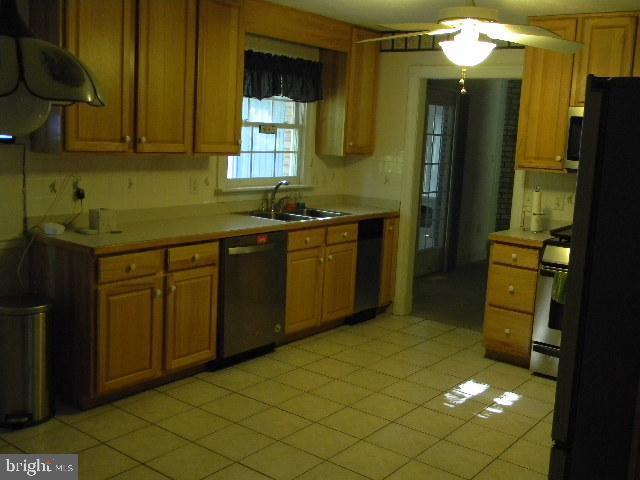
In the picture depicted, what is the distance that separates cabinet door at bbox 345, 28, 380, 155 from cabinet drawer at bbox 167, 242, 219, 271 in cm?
198

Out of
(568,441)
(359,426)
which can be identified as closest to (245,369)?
(359,426)

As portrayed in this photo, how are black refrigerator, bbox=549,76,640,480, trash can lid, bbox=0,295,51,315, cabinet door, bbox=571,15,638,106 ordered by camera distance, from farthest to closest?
cabinet door, bbox=571,15,638,106 → trash can lid, bbox=0,295,51,315 → black refrigerator, bbox=549,76,640,480

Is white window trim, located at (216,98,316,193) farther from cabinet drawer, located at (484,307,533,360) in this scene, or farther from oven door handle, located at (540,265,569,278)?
oven door handle, located at (540,265,569,278)

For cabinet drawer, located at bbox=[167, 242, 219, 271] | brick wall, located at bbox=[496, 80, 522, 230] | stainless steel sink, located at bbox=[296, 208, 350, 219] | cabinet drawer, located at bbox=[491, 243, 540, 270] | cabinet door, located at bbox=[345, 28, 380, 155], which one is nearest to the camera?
cabinet drawer, located at bbox=[167, 242, 219, 271]

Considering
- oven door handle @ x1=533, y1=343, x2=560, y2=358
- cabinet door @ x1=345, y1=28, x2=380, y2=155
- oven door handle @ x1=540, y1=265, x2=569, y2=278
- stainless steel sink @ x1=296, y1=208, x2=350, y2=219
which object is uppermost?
cabinet door @ x1=345, y1=28, x2=380, y2=155

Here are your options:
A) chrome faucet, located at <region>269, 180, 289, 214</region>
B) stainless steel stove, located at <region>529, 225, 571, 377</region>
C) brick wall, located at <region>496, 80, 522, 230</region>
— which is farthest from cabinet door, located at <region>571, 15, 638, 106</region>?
brick wall, located at <region>496, 80, 522, 230</region>

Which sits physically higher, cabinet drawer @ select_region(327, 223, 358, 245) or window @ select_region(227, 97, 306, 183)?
window @ select_region(227, 97, 306, 183)

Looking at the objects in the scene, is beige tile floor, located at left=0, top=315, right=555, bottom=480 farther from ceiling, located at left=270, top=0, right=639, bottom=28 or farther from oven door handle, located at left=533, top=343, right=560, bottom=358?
ceiling, located at left=270, top=0, right=639, bottom=28

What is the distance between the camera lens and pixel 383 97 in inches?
242

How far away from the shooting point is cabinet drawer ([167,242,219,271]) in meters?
4.11

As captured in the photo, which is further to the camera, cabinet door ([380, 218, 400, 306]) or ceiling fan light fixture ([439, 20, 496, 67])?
cabinet door ([380, 218, 400, 306])

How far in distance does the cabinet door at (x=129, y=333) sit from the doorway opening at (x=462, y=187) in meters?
3.01

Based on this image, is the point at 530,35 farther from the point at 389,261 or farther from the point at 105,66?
the point at 389,261

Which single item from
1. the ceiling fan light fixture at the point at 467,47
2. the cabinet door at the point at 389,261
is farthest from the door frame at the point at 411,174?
the ceiling fan light fixture at the point at 467,47
